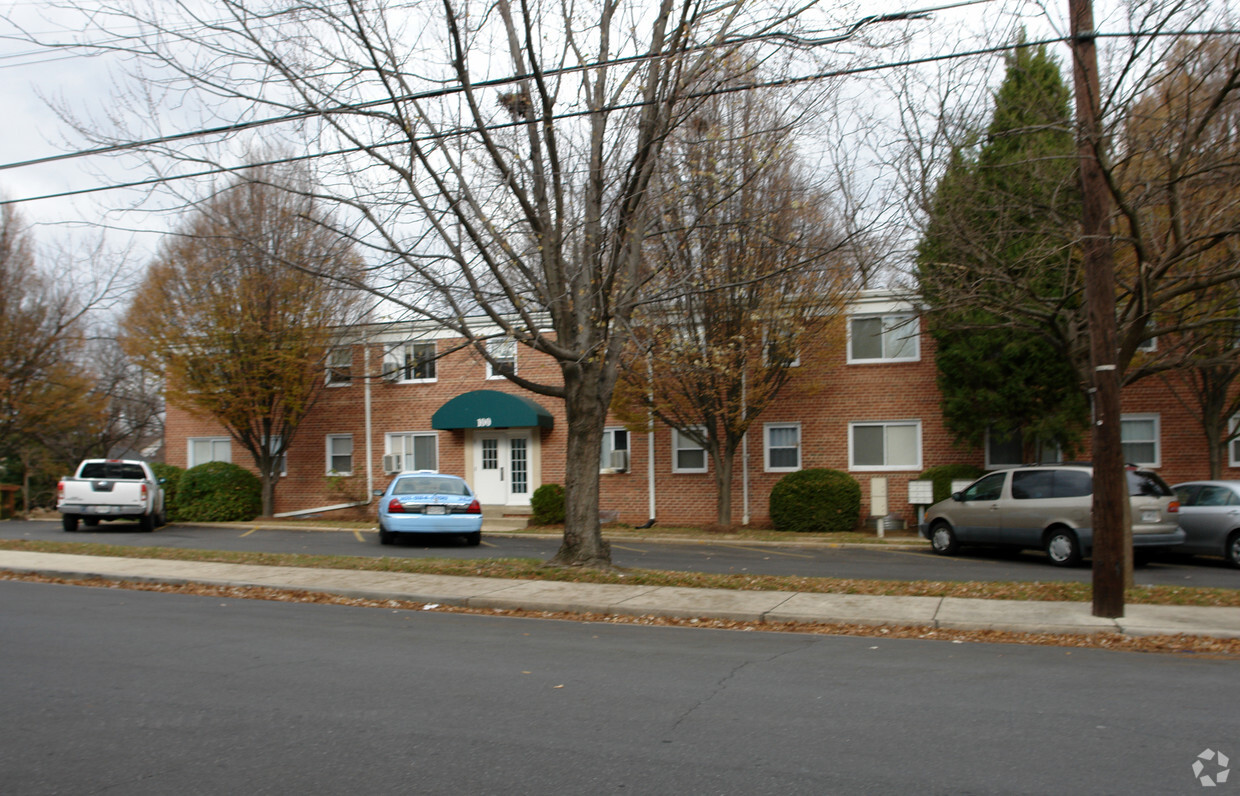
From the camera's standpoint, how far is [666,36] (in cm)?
1265

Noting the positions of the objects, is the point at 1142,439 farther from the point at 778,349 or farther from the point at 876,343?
the point at 778,349

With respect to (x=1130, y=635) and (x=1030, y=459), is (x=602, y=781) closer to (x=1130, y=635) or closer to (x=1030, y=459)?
(x=1130, y=635)

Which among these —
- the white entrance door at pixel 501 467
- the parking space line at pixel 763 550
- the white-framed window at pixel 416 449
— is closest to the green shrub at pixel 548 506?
the white entrance door at pixel 501 467

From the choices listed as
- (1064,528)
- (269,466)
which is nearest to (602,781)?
(1064,528)

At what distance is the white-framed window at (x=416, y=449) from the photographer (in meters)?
28.5

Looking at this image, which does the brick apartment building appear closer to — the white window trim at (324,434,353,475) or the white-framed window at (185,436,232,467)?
the white window trim at (324,434,353,475)

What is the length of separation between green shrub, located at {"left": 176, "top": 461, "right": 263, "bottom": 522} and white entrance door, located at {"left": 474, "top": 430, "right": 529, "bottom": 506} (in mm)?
6925

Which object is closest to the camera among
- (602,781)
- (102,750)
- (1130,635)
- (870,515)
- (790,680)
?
(602,781)

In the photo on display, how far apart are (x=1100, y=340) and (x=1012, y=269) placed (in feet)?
22.0

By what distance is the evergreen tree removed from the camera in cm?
1497

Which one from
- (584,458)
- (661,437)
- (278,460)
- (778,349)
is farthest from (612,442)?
(584,458)

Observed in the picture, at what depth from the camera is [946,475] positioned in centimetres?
2280

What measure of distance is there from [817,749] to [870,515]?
19.1 meters

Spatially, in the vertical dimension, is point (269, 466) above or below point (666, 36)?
below
